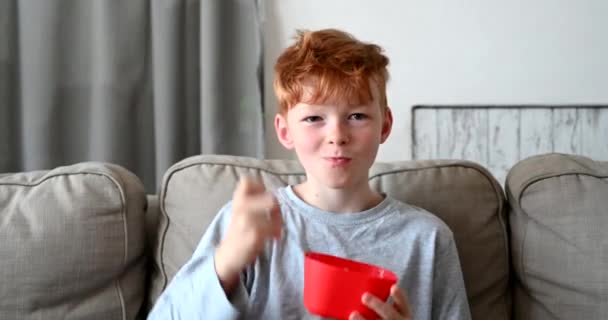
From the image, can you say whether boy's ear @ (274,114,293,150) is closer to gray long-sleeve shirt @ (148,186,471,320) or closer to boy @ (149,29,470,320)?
boy @ (149,29,470,320)

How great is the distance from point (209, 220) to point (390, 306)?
542 millimetres

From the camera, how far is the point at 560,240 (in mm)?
1297

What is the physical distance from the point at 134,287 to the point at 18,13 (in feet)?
3.25

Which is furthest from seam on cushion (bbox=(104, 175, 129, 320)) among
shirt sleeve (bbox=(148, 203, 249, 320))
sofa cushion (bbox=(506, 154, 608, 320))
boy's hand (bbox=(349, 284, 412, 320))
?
sofa cushion (bbox=(506, 154, 608, 320))

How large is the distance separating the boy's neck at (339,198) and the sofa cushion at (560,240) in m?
0.37

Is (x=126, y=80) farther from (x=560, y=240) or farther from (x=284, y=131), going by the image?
(x=560, y=240)

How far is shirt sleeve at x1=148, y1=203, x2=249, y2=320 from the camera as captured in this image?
1.02 metres

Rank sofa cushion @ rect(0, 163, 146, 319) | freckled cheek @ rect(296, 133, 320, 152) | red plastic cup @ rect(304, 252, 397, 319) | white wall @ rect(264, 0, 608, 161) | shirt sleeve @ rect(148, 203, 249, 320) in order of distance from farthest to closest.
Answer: white wall @ rect(264, 0, 608, 161) → sofa cushion @ rect(0, 163, 146, 319) → freckled cheek @ rect(296, 133, 320, 152) → shirt sleeve @ rect(148, 203, 249, 320) → red plastic cup @ rect(304, 252, 397, 319)

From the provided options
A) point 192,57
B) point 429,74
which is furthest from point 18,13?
point 429,74

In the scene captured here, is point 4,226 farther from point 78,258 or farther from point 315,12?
point 315,12

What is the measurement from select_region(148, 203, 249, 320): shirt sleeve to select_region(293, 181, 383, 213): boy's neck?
8.7 inches

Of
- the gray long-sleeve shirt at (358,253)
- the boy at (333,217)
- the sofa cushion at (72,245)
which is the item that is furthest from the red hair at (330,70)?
the sofa cushion at (72,245)

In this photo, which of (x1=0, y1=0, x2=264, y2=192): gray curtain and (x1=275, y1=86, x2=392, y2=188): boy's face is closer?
(x1=275, y1=86, x2=392, y2=188): boy's face

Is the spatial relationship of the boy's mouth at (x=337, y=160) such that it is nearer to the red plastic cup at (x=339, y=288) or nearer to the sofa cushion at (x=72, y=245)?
the red plastic cup at (x=339, y=288)
